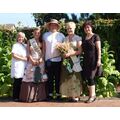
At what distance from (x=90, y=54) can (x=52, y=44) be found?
0.86 m

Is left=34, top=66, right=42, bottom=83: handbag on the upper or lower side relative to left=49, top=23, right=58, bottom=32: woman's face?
lower

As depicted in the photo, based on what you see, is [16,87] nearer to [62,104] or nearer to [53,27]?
[62,104]

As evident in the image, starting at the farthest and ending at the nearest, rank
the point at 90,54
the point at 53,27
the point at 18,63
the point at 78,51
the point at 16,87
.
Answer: the point at 16,87, the point at 18,63, the point at 53,27, the point at 78,51, the point at 90,54

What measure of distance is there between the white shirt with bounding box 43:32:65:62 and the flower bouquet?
146mm

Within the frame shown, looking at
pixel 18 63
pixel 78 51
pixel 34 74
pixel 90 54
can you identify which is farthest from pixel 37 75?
pixel 90 54

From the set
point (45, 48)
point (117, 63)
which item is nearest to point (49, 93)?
point (45, 48)

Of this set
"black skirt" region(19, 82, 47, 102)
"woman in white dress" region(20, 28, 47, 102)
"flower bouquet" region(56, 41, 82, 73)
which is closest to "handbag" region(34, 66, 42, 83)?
"woman in white dress" region(20, 28, 47, 102)

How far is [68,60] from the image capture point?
9.32m

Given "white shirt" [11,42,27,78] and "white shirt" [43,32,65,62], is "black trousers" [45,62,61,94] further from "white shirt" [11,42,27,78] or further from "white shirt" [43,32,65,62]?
"white shirt" [11,42,27,78]

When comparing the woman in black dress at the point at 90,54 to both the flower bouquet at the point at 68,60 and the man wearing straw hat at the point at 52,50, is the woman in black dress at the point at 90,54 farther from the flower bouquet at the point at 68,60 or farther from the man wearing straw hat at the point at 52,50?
the man wearing straw hat at the point at 52,50

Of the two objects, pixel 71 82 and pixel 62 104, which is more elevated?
pixel 71 82

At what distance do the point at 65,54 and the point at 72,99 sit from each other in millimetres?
1076

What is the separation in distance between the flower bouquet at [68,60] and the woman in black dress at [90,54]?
0.16 m

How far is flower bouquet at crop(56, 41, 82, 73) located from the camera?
914 centimetres
